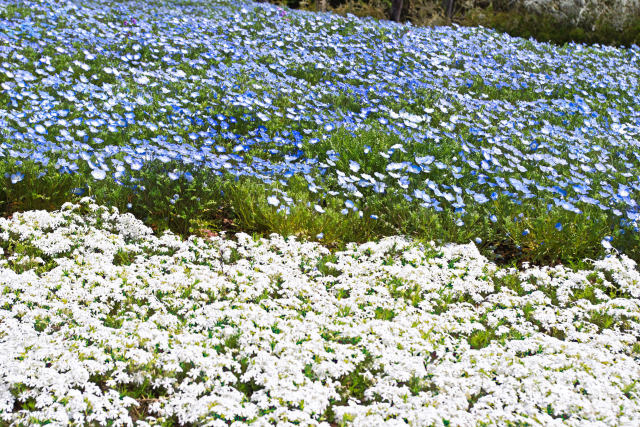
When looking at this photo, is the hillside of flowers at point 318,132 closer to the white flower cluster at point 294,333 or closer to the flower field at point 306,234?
the flower field at point 306,234

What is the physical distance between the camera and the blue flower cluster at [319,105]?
5.88 metres

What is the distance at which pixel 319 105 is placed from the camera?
7.68 m

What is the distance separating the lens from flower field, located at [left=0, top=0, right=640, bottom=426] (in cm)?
317

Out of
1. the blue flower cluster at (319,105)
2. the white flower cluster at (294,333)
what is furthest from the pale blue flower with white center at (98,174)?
the white flower cluster at (294,333)

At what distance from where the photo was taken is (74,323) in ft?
11.8

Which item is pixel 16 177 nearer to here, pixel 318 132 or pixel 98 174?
pixel 98 174

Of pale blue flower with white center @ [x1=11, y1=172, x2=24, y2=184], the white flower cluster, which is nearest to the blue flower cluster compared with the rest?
pale blue flower with white center @ [x1=11, y1=172, x2=24, y2=184]

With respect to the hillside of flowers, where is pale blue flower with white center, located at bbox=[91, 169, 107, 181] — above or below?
below

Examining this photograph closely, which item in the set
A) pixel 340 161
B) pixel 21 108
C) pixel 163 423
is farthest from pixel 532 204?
pixel 21 108

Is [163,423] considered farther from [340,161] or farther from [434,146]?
[434,146]

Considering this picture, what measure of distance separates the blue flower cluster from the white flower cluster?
0.79m

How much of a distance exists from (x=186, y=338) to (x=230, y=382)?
35 cm

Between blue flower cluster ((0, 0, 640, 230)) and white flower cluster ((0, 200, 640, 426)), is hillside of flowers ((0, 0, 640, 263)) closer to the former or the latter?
blue flower cluster ((0, 0, 640, 230))

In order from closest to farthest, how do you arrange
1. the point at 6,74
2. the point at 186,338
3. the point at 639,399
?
the point at 639,399 < the point at 186,338 < the point at 6,74
